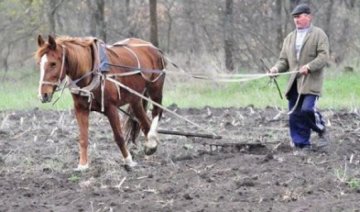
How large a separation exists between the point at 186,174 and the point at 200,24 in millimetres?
23713

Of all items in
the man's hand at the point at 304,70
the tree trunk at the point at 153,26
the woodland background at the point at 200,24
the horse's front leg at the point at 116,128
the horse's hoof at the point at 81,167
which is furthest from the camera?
the woodland background at the point at 200,24

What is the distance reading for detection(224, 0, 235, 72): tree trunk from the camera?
2889cm

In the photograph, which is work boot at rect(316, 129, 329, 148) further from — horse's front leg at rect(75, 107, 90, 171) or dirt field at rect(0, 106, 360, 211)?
horse's front leg at rect(75, 107, 90, 171)

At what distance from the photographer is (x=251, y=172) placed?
27.5ft

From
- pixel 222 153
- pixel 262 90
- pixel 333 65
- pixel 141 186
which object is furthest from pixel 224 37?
pixel 141 186

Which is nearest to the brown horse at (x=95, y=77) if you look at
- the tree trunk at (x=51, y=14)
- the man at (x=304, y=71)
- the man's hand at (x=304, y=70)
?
the man at (x=304, y=71)

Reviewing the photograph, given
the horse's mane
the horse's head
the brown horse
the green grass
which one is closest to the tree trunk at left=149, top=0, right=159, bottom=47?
the green grass

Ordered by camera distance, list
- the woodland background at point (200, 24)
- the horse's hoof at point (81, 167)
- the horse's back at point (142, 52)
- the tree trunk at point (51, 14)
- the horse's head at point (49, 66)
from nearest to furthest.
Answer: the horse's head at point (49, 66), the horse's hoof at point (81, 167), the horse's back at point (142, 52), the woodland background at point (200, 24), the tree trunk at point (51, 14)

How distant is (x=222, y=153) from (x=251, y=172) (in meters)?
1.52

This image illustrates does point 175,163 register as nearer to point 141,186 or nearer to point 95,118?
point 141,186

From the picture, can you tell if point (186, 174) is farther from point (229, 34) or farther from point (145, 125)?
point (229, 34)

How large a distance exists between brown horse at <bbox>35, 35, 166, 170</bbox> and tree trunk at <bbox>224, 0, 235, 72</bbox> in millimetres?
18443

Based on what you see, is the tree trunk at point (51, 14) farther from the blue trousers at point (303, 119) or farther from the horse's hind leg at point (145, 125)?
the blue trousers at point (303, 119)

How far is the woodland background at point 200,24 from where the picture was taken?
30359mm
